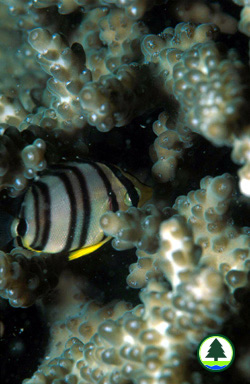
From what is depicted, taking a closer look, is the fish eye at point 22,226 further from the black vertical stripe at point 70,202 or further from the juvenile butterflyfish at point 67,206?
the black vertical stripe at point 70,202

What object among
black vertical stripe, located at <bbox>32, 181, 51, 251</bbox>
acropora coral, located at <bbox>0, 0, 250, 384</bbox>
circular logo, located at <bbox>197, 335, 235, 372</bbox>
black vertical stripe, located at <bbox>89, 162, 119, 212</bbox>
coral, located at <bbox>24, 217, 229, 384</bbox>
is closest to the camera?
coral, located at <bbox>24, 217, 229, 384</bbox>

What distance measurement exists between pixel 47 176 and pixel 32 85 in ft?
4.03

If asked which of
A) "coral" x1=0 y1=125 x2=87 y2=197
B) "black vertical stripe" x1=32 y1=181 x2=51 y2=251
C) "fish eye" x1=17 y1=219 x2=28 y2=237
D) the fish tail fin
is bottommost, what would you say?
the fish tail fin

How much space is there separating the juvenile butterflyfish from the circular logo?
902mm

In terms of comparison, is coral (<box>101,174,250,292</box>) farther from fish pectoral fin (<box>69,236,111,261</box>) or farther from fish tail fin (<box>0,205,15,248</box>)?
fish tail fin (<box>0,205,15,248</box>)

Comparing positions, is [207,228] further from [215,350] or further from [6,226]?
[6,226]

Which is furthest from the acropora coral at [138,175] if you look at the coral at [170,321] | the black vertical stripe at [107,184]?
the black vertical stripe at [107,184]

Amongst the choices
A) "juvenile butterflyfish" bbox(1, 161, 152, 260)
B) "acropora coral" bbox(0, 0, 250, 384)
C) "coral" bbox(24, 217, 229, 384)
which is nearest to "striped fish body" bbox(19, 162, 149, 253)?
"juvenile butterflyfish" bbox(1, 161, 152, 260)

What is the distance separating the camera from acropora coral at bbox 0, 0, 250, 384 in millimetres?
1304

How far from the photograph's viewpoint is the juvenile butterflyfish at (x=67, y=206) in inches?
81.2

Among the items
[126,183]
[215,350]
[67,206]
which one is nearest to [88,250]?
[67,206]

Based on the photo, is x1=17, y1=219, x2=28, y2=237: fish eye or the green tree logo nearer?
the green tree logo

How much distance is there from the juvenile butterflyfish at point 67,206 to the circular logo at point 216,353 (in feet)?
2.96

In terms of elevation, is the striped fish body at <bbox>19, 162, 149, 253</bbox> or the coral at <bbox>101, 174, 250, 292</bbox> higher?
the coral at <bbox>101, 174, 250, 292</bbox>
